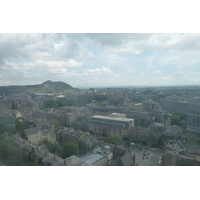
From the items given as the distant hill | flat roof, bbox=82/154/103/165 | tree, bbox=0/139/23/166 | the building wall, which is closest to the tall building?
the building wall

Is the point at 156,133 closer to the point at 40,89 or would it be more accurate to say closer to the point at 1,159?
the point at 40,89

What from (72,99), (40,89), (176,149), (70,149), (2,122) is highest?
(40,89)

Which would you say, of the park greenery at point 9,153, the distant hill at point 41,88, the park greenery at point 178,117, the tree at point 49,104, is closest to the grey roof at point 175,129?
the park greenery at point 178,117

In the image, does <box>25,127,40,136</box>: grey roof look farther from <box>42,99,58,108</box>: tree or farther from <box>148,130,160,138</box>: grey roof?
<box>148,130,160,138</box>: grey roof

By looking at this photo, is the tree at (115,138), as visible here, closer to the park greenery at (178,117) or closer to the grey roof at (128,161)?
the grey roof at (128,161)

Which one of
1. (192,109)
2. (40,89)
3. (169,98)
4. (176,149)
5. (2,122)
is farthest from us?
(169,98)

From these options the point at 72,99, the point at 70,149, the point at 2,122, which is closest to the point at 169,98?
the point at 72,99
